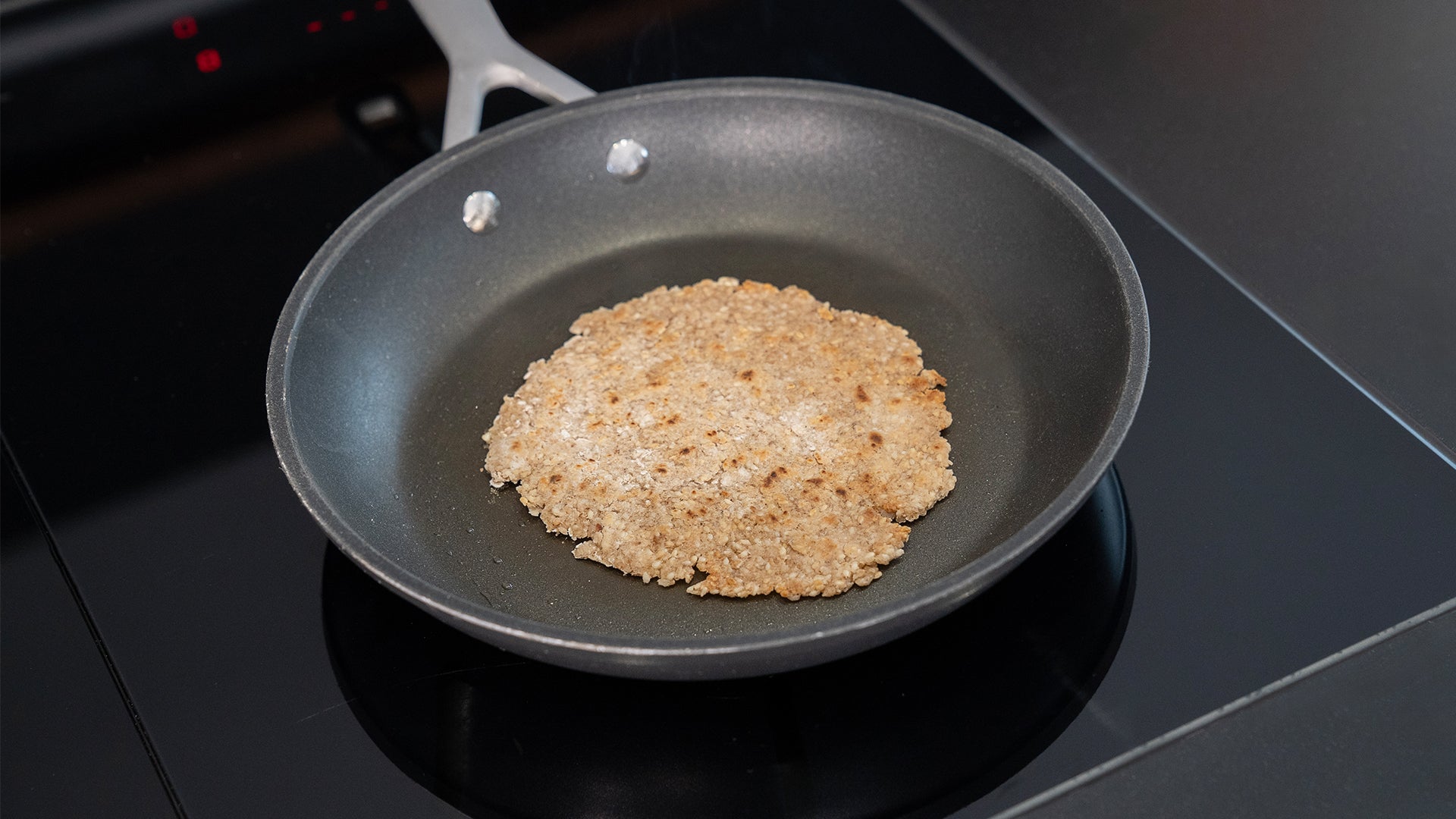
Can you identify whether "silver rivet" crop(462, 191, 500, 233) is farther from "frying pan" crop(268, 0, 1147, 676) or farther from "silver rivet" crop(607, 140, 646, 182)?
"silver rivet" crop(607, 140, 646, 182)

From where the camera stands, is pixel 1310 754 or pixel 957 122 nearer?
pixel 1310 754

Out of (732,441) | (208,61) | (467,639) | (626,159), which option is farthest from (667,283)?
(208,61)

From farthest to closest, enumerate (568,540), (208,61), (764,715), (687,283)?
(208,61) < (687,283) < (568,540) < (764,715)

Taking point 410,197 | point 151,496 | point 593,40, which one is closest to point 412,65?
point 593,40

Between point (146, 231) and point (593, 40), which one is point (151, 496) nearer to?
point (146, 231)

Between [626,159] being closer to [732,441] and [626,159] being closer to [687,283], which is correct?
[687,283]

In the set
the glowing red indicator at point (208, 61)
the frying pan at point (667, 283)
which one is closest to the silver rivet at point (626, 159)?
the frying pan at point (667, 283)
